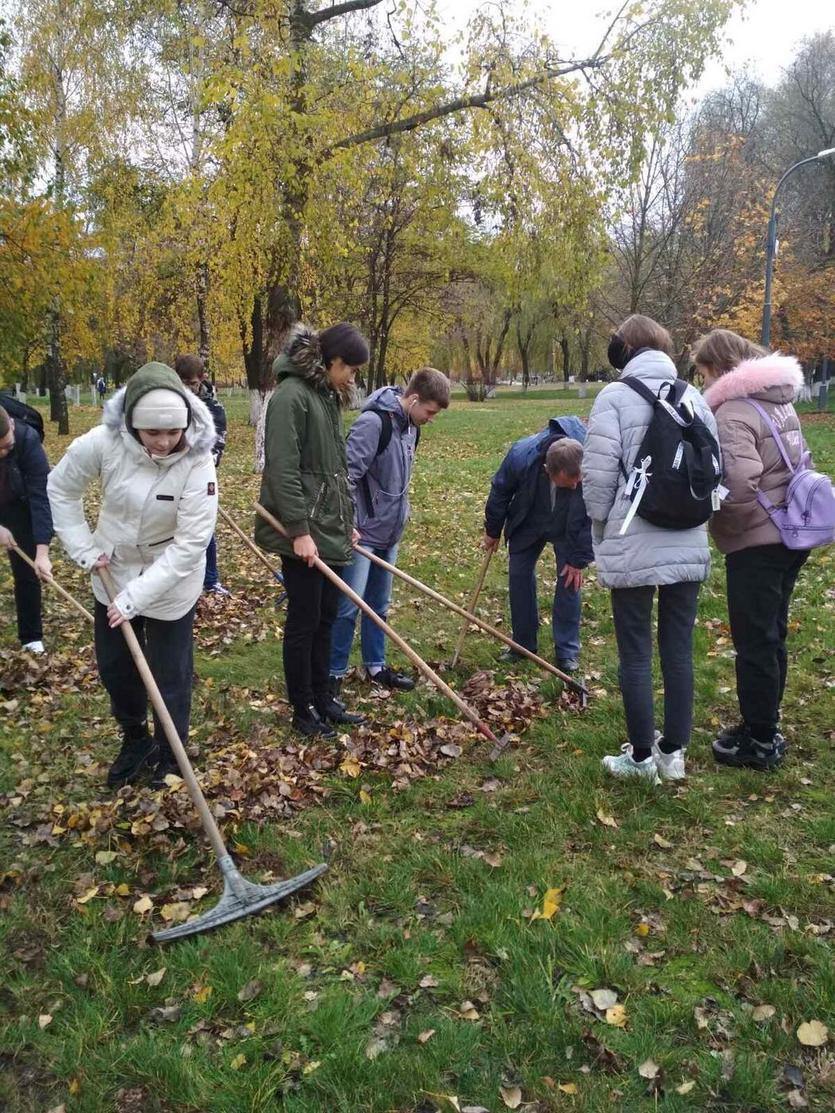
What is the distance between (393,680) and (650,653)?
2.09m

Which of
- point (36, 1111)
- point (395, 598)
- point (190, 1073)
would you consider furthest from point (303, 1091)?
point (395, 598)

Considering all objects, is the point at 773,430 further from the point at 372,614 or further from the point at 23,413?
the point at 23,413

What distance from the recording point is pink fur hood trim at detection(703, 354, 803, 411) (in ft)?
12.1

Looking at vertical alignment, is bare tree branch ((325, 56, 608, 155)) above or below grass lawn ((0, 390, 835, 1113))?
above

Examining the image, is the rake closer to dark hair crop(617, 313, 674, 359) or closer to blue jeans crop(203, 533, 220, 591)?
dark hair crop(617, 313, 674, 359)

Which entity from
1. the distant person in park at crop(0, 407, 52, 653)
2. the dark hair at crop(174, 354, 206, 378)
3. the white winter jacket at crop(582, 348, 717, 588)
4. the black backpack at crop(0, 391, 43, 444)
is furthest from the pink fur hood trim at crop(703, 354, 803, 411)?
the black backpack at crop(0, 391, 43, 444)

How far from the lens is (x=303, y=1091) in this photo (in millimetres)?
2406

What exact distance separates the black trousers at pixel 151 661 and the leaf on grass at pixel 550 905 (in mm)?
1952

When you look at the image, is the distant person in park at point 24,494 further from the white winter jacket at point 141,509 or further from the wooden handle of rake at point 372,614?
the wooden handle of rake at point 372,614

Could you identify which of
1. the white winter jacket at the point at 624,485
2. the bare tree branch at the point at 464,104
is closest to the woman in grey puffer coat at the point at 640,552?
the white winter jacket at the point at 624,485

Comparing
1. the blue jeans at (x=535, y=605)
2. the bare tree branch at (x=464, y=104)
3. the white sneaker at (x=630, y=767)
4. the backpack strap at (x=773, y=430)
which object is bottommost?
the white sneaker at (x=630, y=767)

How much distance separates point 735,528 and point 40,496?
4494 millimetres

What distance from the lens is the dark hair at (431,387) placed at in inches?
191

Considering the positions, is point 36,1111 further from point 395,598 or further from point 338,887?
point 395,598
